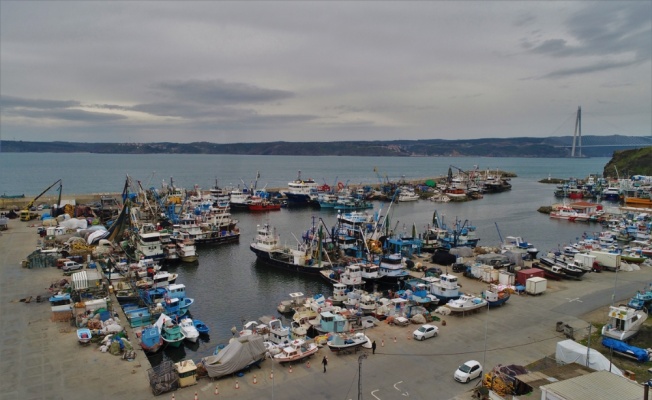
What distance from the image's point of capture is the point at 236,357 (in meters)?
15.0

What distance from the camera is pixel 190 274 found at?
109 ft

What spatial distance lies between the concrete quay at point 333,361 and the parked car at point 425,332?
308 mm

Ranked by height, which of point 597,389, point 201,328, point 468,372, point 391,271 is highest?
point 597,389

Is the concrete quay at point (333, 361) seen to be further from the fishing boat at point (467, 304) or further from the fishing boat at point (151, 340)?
the fishing boat at point (151, 340)

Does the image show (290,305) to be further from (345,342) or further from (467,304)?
(467,304)

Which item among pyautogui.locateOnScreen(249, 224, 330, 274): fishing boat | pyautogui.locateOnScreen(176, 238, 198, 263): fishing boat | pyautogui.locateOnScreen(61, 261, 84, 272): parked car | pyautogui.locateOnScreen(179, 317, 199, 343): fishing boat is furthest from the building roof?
pyautogui.locateOnScreen(176, 238, 198, 263): fishing boat

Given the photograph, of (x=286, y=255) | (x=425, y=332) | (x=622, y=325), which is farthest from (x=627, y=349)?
(x=286, y=255)

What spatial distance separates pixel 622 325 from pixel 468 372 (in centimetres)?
762

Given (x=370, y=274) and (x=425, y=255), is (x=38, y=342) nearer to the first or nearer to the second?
(x=370, y=274)

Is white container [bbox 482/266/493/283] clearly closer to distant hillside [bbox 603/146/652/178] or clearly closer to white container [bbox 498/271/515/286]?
white container [bbox 498/271/515/286]

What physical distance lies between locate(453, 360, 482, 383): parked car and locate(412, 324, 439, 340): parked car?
3100mm

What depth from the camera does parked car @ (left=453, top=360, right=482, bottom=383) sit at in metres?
14.3

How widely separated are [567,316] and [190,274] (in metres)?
24.9

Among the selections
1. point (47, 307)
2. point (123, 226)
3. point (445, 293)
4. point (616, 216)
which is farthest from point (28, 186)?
point (616, 216)
